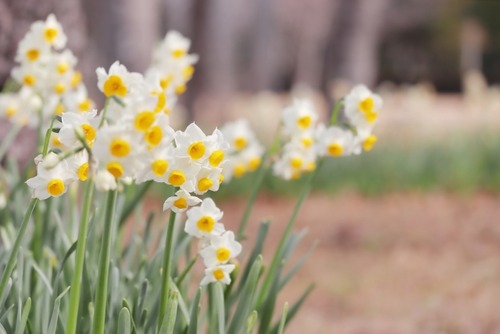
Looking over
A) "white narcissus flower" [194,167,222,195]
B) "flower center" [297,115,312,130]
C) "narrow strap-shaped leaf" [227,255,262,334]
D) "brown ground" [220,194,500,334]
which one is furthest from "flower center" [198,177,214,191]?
"brown ground" [220,194,500,334]

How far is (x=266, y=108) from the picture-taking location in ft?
27.2

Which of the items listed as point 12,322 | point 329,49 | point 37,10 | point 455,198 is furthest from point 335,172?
point 12,322

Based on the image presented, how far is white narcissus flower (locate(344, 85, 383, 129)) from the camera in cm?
189

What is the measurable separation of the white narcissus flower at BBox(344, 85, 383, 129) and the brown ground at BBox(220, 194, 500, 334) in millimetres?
1339

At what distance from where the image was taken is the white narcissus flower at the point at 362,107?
1.89m

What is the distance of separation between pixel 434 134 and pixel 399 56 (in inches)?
720

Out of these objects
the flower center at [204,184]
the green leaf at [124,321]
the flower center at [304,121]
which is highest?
the flower center at [304,121]

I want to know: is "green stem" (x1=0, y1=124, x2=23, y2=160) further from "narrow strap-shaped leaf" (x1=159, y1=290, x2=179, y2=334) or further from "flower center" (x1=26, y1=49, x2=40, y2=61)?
"narrow strap-shaped leaf" (x1=159, y1=290, x2=179, y2=334)

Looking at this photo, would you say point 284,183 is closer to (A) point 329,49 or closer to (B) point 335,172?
(B) point 335,172

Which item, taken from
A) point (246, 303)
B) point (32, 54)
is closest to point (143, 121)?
point (246, 303)

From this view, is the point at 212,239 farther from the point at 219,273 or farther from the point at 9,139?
the point at 9,139

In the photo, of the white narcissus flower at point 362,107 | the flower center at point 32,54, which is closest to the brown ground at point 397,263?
the white narcissus flower at point 362,107

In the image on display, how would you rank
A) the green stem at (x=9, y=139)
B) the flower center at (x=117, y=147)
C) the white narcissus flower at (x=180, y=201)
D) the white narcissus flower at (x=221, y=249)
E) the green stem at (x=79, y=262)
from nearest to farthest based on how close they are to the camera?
the flower center at (x=117, y=147) → the green stem at (x=79, y=262) → the white narcissus flower at (x=180, y=201) → the white narcissus flower at (x=221, y=249) → the green stem at (x=9, y=139)

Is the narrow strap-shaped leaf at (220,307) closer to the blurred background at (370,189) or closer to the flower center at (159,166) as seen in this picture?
the flower center at (159,166)
